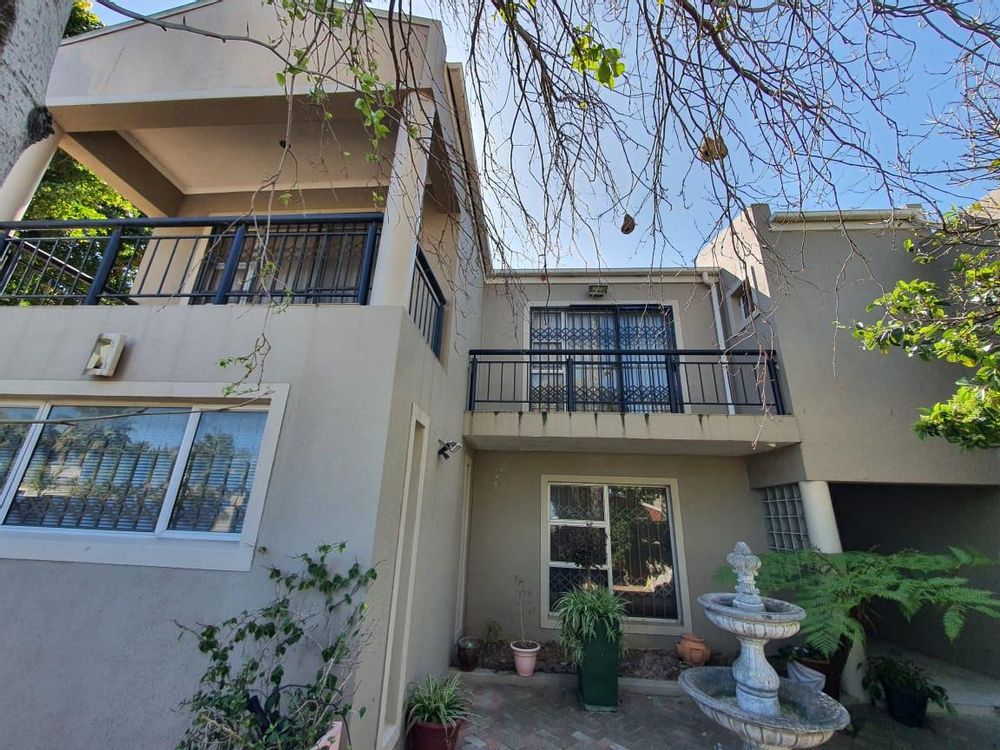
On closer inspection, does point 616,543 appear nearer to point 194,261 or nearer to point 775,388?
point 775,388

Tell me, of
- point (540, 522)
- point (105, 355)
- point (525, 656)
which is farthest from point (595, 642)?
point (105, 355)

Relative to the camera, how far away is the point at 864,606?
181 inches

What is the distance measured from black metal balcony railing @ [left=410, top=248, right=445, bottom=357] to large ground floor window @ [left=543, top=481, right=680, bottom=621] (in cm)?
339

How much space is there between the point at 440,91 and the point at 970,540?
817cm

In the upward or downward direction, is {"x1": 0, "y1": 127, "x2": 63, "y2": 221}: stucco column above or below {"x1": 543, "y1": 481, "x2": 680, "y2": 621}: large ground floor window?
above

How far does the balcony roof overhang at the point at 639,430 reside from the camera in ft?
17.7

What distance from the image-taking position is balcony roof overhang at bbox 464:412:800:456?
5398 millimetres

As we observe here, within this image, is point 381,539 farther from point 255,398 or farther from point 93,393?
point 93,393

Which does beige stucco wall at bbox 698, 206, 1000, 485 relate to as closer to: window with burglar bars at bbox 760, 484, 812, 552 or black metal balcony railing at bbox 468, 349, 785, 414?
window with burglar bars at bbox 760, 484, 812, 552

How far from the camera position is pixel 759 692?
3.17 metres

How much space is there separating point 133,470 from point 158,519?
1.54ft

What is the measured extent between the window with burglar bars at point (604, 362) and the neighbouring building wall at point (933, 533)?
3.24m

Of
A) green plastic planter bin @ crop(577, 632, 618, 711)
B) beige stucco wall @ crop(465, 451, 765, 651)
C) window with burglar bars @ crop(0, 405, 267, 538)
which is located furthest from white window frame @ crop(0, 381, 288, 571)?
beige stucco wall @ crop(465, 451, 765, 651)

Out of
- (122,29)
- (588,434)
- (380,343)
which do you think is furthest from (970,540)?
(122,29)
